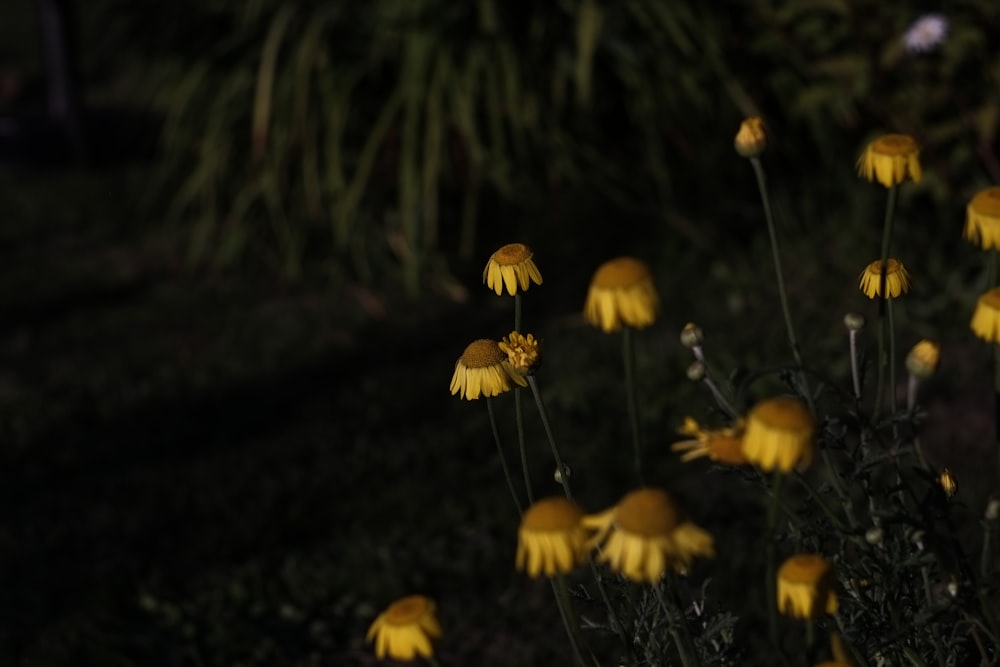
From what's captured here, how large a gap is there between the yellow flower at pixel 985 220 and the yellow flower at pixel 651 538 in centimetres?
60

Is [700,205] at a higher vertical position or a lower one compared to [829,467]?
lower

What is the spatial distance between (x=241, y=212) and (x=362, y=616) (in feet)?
8.44

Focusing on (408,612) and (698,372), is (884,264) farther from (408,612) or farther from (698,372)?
(408,612)

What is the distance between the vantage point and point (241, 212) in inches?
204

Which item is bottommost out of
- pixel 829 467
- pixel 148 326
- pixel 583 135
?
pixel 148 326

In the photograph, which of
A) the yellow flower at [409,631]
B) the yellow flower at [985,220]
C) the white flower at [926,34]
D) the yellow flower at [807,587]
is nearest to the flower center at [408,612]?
the yellow flower at [409,631]

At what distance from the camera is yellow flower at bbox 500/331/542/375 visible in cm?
161

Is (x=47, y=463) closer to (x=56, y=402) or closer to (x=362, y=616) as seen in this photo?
(x=56, y=402)

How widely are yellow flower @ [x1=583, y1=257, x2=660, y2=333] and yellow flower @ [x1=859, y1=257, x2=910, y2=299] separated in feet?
1.50

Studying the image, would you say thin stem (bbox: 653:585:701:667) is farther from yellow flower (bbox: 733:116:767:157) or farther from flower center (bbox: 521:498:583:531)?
yellow flower (bbox: 733:116:767:157)

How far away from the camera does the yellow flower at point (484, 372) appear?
64.3 inches

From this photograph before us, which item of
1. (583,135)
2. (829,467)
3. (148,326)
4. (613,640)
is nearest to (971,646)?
(829,467)

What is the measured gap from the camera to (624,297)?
4.29ft

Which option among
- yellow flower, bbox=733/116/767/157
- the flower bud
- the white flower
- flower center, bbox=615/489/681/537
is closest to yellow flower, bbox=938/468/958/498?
the flower bud
